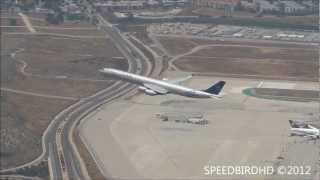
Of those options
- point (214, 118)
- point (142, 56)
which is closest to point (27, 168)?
point (214, 118)

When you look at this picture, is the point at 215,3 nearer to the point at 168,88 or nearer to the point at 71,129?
the point at 168,88

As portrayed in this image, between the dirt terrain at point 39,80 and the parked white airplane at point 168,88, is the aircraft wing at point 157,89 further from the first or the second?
the dirt terrain at point 39,80

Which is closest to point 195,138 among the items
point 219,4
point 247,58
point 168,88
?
point 168,88

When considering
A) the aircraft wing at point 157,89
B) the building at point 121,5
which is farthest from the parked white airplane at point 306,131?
the building at point 121,5

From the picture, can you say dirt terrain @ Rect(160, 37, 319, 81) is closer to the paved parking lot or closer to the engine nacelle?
the paved parking lot

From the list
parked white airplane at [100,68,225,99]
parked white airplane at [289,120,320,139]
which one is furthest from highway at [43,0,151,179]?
parked white airplane at [289,120,320,139]

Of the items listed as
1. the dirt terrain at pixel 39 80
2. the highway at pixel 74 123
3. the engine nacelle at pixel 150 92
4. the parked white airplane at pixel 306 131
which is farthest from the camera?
the engine nacelle at pixel 150 92

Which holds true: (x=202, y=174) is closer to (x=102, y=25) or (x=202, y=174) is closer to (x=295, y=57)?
(x=295, y=57)
